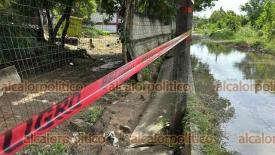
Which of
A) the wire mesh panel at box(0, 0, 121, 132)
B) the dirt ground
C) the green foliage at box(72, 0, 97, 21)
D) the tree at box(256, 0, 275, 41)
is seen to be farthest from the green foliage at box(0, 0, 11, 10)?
the tree at box(256, 0, 275, 41)

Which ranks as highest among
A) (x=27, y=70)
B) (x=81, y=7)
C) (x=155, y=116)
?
(x=81, y=7)

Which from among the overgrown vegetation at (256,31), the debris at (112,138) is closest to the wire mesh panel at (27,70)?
the debris at (112,138)

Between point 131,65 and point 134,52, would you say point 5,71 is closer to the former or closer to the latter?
point 131,65

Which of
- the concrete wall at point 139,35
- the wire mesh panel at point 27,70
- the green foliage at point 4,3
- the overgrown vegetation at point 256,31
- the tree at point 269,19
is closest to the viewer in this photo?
the wire mesh panel at point 27,70

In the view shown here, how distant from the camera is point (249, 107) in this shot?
25.0ft

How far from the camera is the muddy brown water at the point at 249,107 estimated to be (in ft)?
18.0

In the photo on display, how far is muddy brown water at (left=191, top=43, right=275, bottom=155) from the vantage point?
18.0 feet

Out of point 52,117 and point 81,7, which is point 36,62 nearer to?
point 52,117

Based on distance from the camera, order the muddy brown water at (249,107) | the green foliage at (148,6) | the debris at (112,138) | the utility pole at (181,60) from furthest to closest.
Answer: the green foliage at (148,6)
the muddy brown water at (249,107)
the debris at (112,138)
the utility pole at (181,60)

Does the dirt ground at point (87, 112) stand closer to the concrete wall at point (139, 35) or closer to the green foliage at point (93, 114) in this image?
the green foliage at point (93, 114)

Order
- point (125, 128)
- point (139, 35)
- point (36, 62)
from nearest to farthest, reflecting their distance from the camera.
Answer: point (125, 128) → point (36, 62) → point (139, 35)

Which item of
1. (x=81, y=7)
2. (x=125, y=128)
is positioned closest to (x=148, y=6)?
(x=81, y=7)

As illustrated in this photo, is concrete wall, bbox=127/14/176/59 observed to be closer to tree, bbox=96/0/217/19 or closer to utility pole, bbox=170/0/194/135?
tree, bbox=96/0/217/19

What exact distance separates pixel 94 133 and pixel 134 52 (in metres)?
4.23
